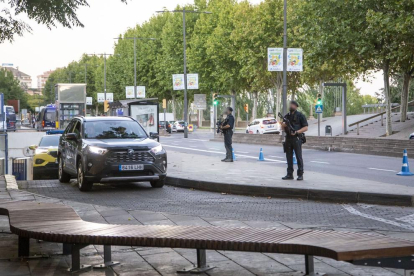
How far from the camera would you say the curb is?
36.9ft

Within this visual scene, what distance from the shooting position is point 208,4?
78938 millimetres

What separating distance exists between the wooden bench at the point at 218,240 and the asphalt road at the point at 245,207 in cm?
297

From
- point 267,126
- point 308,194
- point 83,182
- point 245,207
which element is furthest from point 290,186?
point 267,126

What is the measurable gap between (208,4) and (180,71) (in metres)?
8.96

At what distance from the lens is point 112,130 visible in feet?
50.7

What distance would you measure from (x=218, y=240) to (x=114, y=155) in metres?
9.01

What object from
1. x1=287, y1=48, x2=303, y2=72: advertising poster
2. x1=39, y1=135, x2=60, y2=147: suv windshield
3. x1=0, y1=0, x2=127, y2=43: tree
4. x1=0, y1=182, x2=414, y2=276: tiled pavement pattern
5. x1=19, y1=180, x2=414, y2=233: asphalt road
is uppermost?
x1=287, y1=48, x2=303, y2=72: advertising poster

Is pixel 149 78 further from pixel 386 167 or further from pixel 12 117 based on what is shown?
pixel 386 167

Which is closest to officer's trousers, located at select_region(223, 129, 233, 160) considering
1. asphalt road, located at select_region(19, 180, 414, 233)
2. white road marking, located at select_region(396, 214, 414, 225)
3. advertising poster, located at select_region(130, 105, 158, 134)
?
asphalt road, located at select_region(19, 180, 414, 233)

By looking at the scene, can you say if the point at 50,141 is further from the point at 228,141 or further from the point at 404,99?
the point at 404,99

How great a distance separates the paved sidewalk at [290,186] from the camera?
11516mm

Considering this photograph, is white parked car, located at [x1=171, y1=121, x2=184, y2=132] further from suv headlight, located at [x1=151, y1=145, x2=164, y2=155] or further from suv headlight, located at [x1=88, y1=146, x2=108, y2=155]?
suv headlight, located at [x1=88, y1=146, x2=108, y2=155]

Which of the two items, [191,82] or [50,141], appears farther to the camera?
[191,82]

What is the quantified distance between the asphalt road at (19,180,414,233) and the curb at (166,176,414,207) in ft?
0.94
